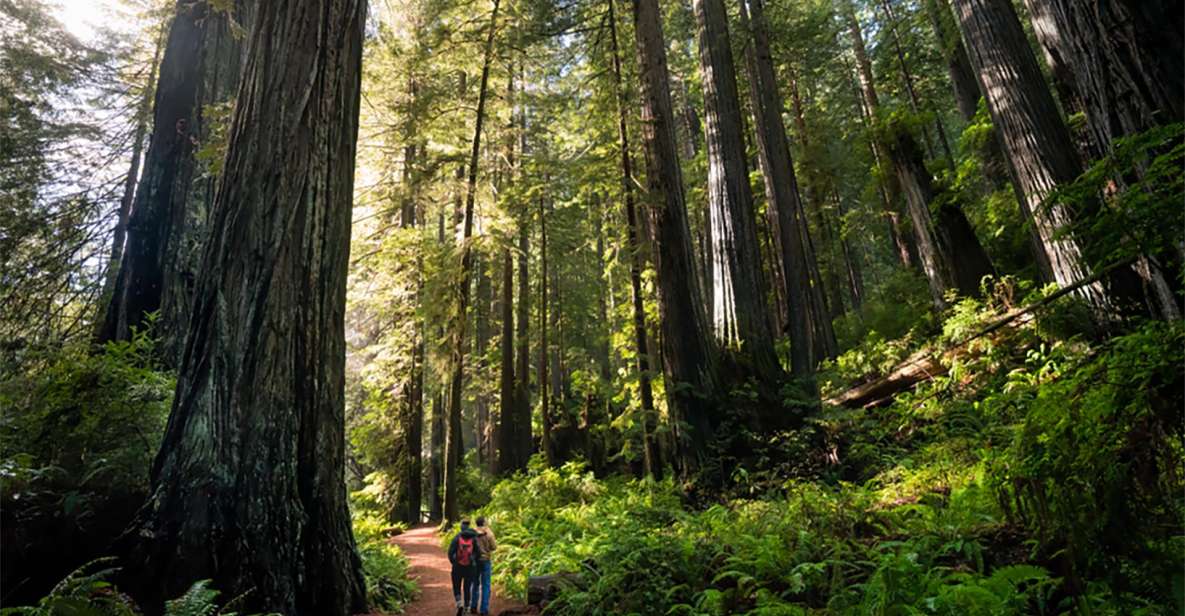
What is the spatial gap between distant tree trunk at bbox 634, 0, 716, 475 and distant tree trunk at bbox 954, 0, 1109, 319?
434 cm

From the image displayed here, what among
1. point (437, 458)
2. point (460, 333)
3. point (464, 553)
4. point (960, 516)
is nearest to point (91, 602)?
point (464, 553)

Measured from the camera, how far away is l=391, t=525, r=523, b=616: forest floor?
657 centimetres

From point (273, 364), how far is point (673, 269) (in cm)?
583

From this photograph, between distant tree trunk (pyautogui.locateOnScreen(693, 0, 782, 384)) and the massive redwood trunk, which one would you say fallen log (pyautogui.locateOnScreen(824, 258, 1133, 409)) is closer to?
distant tree trunk (pyautogui.locateOnScreen(693, 0, 782, 384))

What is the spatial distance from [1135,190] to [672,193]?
7207mm

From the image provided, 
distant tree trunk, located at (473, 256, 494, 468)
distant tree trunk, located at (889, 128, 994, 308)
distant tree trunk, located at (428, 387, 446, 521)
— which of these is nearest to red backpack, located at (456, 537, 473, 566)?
distant tree trunk, located at (889, 128, 994, 308)

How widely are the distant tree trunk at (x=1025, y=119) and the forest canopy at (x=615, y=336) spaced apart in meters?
0.05

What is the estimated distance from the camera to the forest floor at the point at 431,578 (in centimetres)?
657

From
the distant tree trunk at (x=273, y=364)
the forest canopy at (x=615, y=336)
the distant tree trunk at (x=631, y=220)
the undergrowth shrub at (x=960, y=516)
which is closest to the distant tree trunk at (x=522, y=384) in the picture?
the forest canopy at (x=615, y=336)

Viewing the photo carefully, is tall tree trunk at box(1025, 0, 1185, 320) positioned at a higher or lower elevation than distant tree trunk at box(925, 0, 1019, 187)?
lower

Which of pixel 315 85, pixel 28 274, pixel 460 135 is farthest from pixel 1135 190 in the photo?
pixel 460 135

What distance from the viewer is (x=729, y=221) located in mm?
8945

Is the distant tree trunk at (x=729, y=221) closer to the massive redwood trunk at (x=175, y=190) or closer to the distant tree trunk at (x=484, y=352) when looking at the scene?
the massive redwood trunk at (x=175, y=190)

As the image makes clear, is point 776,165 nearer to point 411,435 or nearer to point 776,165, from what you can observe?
point 776,165
